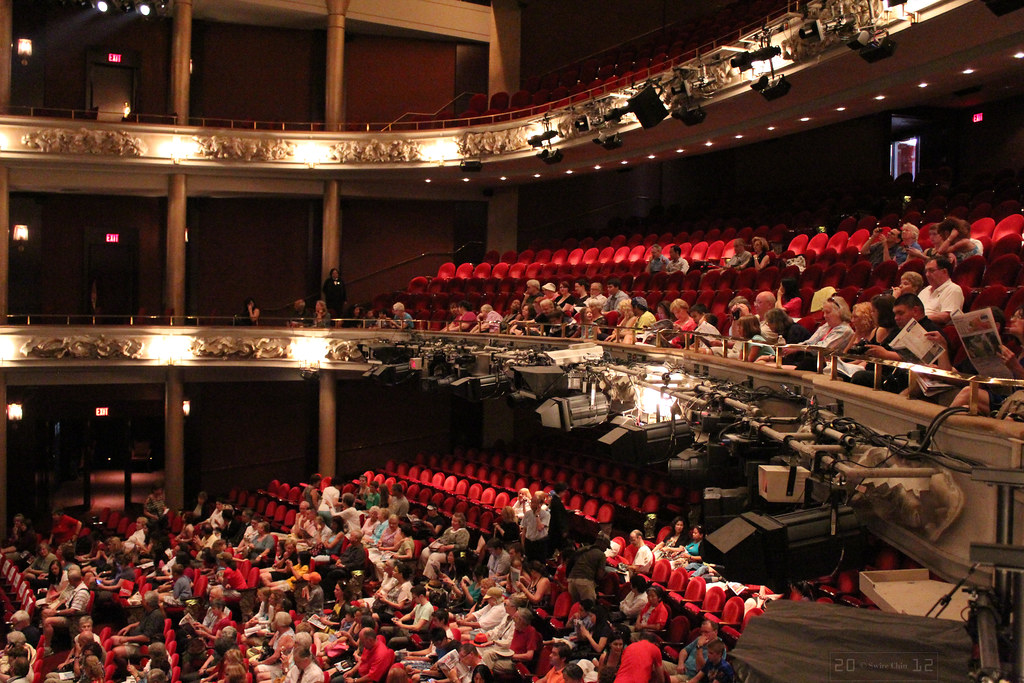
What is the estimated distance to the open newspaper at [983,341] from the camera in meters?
2.39

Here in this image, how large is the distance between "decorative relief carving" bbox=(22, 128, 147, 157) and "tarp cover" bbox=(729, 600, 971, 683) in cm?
920

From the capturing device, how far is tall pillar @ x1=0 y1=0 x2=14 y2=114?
368 inches

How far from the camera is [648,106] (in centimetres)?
734

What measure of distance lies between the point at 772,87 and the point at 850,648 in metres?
5.40

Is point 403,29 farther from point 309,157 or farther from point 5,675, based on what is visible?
point 5,675

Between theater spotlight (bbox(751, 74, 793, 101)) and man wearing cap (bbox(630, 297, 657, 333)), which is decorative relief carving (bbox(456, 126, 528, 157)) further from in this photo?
man wearing cap (bbox(630, 297, 657, 333))

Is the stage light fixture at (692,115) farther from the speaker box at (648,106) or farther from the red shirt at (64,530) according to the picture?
the red shirt at (64,530)

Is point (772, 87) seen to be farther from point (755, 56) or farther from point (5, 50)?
point (5, 50)

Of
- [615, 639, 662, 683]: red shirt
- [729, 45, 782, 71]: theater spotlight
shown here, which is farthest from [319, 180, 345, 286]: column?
[615, 639, 662, 683]: red shirt

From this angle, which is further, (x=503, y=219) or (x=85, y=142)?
(x=503, y=219)

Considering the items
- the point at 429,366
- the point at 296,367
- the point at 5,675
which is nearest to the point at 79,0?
the point at 296,367

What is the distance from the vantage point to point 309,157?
406 inches

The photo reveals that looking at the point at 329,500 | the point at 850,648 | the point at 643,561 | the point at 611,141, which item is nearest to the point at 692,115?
the point at 611,141

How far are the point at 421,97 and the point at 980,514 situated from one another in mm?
10211
